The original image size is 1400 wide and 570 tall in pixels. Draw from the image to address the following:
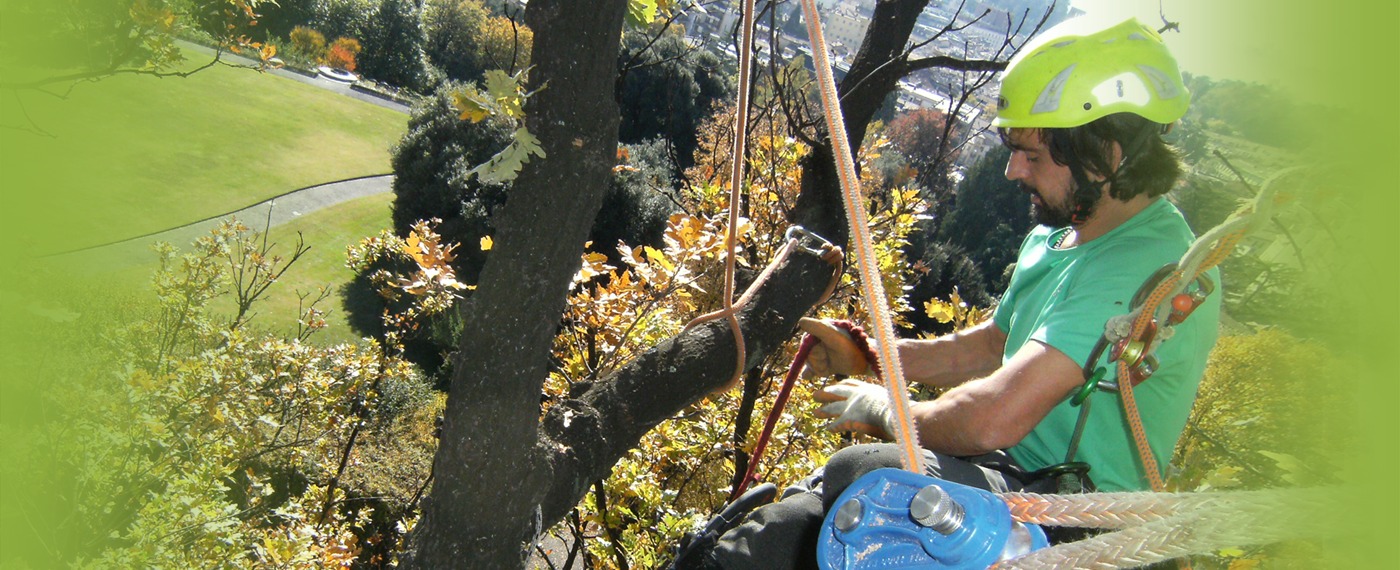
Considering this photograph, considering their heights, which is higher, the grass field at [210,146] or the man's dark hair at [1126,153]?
the man's dark hair at [1126,153]

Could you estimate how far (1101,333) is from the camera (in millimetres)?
1539

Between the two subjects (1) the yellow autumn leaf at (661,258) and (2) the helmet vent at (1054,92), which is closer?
(2) the helmet vent at (1054,92)

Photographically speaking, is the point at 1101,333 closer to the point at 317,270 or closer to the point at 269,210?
the point at 269,210

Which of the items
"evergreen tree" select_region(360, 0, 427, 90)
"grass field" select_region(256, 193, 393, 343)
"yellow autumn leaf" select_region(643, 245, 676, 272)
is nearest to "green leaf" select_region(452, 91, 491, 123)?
"yellow autumn leaf" select_region(643, 245, 676, 272)

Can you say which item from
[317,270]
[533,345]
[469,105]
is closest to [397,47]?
[317,270]

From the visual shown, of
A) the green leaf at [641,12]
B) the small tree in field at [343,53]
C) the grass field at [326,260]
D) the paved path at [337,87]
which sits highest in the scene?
the green leaf at [641,12]

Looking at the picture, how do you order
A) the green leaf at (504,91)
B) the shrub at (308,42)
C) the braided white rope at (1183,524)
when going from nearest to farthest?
the braided white rope at (1183,524), the green leaf at (504,91), the shrub at (308,42)

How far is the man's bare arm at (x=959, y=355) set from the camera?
8.02 feet

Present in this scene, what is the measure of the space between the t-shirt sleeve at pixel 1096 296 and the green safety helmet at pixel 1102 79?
347 millimetres

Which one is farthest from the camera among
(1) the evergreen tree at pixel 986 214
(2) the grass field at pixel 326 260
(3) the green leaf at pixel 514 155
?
(1) the evergreen tree at pixel 986 214

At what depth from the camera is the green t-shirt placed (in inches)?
62.3

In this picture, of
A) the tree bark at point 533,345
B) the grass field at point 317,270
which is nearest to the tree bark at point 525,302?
the tree bark at point 533,345

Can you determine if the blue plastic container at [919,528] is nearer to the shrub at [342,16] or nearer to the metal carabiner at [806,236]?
the metal carabiner at [806,236]

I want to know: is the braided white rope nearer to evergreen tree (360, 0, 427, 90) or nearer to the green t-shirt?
the green t-shirt
